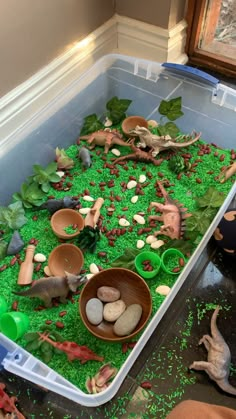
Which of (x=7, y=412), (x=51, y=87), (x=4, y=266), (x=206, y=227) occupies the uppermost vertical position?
(x=51, y=87)

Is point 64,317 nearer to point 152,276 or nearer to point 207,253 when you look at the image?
point 152,276

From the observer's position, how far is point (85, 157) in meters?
1.14

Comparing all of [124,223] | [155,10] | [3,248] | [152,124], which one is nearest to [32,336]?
[3,248]

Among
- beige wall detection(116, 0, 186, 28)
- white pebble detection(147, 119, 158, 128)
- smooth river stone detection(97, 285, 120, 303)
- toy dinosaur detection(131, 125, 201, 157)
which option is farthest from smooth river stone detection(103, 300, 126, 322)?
beige wall detection(116, 0, 186, 28)

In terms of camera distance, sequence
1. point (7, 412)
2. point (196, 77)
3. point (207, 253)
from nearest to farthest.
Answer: point (7, 412), point (207, 253), point (196, 77)

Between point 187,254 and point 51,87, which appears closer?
point 187,254

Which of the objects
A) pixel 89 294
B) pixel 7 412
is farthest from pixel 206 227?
pixel 7 412

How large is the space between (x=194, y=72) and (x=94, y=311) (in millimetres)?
688

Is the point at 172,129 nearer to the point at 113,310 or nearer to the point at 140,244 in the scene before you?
the point at 140,244

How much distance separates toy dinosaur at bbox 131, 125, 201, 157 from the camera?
3.69 feet

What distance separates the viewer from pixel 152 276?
93cm

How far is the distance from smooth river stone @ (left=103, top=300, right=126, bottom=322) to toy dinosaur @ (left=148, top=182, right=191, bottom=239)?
203 millimetres

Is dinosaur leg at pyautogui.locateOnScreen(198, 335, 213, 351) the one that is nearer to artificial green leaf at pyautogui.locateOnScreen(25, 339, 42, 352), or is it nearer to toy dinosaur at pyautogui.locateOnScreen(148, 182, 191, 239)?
toy dinosaur at pyautogui.locateOnScreen(148, 182, 191, 239)

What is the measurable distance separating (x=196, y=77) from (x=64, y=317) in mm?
736
